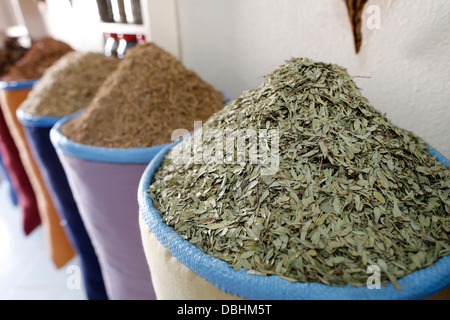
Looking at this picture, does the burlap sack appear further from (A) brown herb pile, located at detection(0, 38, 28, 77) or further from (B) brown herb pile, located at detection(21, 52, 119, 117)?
(A) brown herb pile, located at detection(0, 38, 28, 77)

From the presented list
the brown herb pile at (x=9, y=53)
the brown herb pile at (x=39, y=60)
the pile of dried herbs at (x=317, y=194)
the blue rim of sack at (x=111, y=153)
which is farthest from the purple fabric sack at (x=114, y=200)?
the brown herb pile at (x=9, y=53)

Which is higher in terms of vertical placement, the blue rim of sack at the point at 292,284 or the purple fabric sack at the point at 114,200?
the blue rim of sack at the point at 292,284

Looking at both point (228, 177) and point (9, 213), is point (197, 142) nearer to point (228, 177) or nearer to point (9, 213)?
point (228, 177)

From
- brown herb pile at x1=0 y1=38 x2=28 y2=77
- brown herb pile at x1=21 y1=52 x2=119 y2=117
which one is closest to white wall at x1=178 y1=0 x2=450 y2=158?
brown herb pile at x1=21 y1=52 x2=119 y2=117

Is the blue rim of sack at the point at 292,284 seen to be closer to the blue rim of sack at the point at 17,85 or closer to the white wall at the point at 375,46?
the white wall at the point at 375,46

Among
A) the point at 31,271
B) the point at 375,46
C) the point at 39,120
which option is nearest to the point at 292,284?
the point at 375,46

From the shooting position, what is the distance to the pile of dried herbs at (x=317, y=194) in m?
→ 0.40

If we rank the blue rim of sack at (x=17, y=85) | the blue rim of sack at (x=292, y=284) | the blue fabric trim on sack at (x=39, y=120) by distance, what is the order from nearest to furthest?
the blue rim of sack at (x=292, y=284) → the blue fabric trim on sack at (x=39, y=120) → the blue rim of sack at (x=17, y=85)

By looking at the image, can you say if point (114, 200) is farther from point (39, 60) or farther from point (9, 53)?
point (9, 53)

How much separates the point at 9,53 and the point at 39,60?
0.62 meters

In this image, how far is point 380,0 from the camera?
0.65 m

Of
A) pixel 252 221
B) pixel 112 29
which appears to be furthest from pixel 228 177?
pixel 112 29

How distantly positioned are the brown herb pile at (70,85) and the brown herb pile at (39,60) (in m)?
0.48

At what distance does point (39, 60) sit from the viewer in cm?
172
